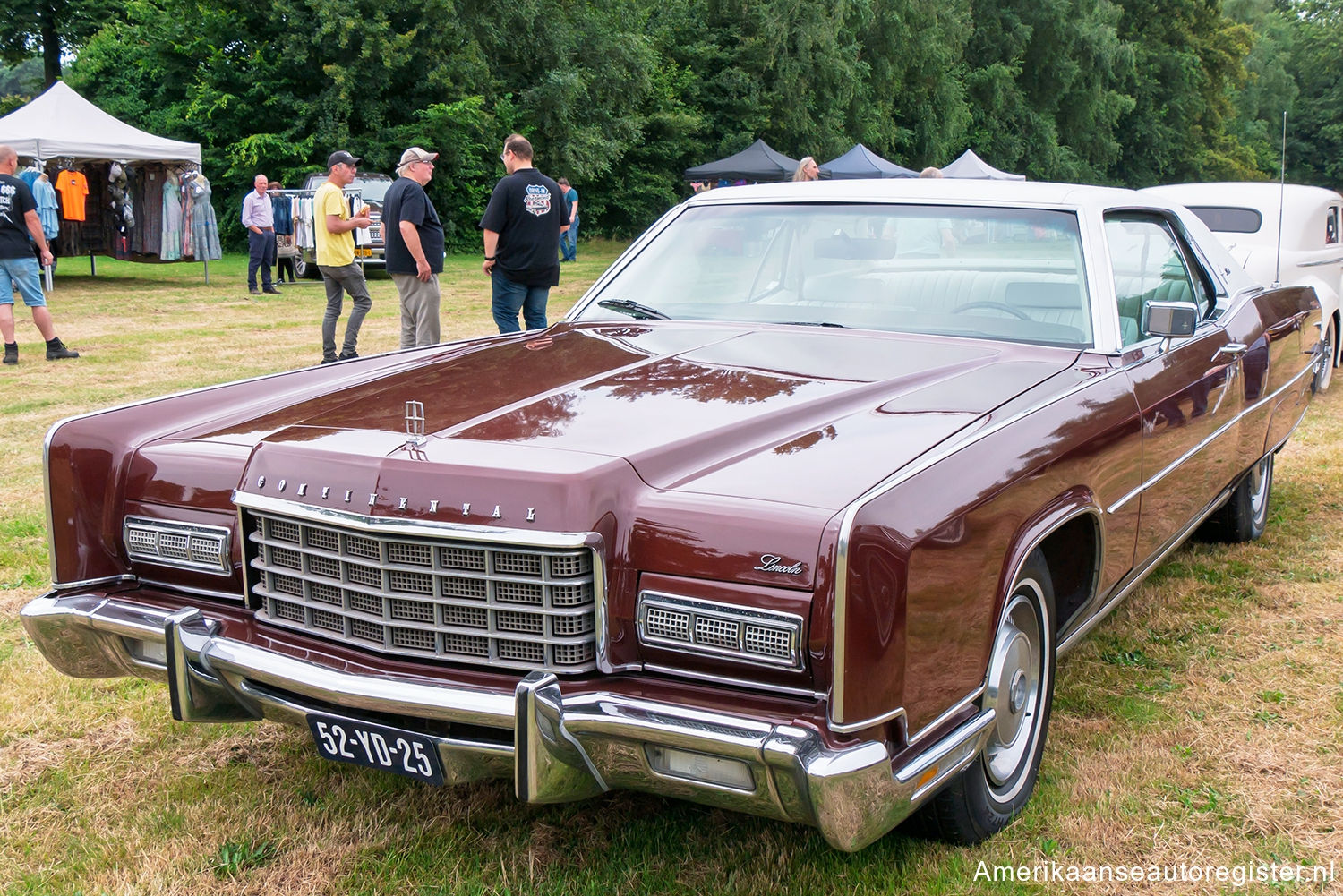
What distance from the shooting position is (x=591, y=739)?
7.36ft

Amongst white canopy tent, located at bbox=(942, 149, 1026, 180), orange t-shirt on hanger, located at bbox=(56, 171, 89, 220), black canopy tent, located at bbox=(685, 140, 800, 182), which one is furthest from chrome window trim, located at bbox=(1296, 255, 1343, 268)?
black canopy tent, located at bbox=(685, 140, 800, 182)

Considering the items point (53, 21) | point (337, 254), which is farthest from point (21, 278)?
point (53, 21)

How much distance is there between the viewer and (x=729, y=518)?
226cm

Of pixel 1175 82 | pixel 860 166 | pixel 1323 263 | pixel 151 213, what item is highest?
pixel 1175 82

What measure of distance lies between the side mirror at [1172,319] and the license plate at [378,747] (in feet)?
8.27

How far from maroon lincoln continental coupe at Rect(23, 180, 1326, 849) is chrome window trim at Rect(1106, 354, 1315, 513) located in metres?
0.02

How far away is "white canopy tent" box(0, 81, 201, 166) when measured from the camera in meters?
17.3

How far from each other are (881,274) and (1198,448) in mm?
1225

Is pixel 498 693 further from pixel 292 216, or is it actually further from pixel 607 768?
pixel 292 216

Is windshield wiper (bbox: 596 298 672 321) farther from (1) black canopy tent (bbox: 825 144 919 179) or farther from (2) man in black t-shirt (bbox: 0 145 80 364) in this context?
(1) black canopy tent (bbox: 825 144 919 179)

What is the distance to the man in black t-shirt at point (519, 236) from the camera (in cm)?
826

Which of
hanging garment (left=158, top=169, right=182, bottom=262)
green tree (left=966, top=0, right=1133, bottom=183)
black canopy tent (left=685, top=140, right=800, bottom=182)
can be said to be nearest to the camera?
hanging garment (left=158, top=169, right=182, bottom=262)

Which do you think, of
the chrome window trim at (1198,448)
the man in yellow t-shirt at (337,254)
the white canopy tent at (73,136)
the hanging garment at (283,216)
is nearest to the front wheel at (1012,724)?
the chrome window trim at (1198,448)

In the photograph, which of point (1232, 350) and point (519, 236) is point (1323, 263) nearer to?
point (1232, 350)
